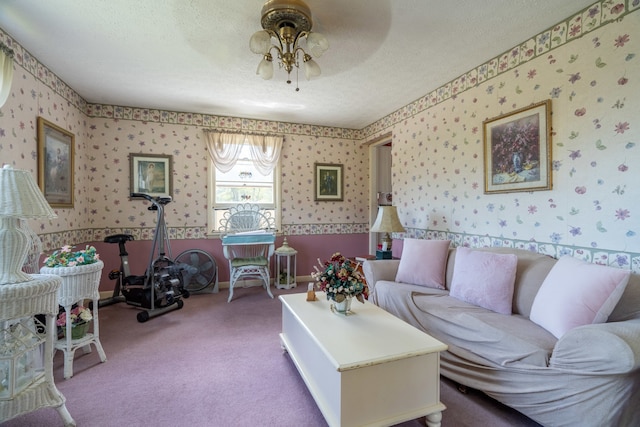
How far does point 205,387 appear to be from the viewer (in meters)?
1.89

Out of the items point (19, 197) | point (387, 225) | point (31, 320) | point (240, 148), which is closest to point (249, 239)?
point (240, 148)

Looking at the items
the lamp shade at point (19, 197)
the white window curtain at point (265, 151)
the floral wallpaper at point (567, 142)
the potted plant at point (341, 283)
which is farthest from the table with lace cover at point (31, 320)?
the floral wallpaper at point (567, 142)

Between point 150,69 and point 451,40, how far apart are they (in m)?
2.68

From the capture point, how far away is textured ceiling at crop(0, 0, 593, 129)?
6.33 ft

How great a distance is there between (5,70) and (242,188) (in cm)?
262

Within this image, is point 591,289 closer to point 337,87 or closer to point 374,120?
point 337,87

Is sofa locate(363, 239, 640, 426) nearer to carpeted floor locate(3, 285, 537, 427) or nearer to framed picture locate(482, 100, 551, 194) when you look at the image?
carpeted floor locate(3, 285, 537, 427)

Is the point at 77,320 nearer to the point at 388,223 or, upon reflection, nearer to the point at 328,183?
the point at 388,223

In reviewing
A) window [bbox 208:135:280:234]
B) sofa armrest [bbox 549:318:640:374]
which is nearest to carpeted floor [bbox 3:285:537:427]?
sofa armrest [bbox 549:318:640:374]

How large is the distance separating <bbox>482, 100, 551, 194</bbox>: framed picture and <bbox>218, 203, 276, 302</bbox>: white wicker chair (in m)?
2.70

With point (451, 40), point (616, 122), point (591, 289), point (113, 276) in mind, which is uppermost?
point (451, 40)

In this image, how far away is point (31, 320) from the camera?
161 cm

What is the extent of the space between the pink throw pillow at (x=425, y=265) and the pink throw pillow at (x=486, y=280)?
266mm

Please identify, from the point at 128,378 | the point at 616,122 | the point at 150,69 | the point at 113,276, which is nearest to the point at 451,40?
the point at 616,122
